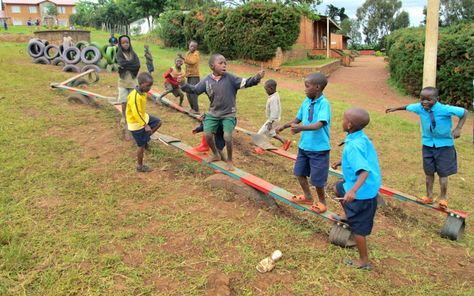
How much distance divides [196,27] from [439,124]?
69.4ft

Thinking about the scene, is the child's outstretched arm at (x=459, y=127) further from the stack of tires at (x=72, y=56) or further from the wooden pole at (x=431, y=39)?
the stack of tires at (x=72, y=56)

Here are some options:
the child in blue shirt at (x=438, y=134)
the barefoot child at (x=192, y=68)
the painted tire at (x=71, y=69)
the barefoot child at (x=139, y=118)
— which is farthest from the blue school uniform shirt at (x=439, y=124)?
the painted tire at (x=71, y=69)

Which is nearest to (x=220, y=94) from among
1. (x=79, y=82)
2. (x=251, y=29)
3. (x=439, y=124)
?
(x=439, y=124)

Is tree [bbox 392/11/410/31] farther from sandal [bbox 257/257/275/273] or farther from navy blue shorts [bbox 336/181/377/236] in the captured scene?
sandal [bbox 257/257/275/273]

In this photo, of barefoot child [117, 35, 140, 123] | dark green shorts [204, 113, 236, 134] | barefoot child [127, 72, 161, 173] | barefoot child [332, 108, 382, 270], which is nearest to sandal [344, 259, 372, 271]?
barefoot child [332, 108, 382, 270]

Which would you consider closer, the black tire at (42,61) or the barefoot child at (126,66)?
the barefoot child at (126,66)

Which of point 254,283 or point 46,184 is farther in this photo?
point 46,184

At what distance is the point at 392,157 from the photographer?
25.4 feet

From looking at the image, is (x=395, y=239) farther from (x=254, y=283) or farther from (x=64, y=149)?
(x=64, y=149)

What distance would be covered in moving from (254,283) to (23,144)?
4881 millimetres

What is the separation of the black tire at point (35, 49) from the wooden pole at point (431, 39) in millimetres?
12529

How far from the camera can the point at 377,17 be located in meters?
81.1

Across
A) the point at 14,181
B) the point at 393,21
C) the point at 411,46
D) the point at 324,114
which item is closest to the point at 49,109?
the point at 14,181

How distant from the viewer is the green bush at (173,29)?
2583 centimetres
